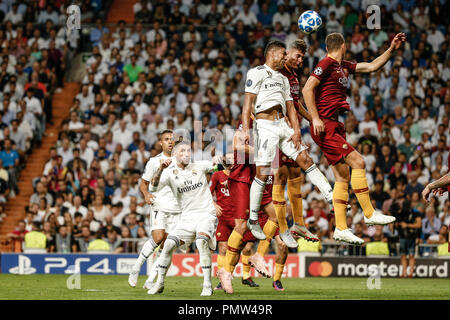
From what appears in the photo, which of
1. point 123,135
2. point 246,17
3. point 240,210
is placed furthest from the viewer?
point 246,17

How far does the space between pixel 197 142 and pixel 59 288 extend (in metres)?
7.42

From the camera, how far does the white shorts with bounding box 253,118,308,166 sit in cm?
1217

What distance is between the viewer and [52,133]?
2489 centimetres

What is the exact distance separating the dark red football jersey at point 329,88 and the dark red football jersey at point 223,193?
4.33 metres

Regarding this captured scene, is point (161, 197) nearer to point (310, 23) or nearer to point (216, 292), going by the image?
point (216, 292)

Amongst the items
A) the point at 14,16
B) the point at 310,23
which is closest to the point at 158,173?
the point at 310,23

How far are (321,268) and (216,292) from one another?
6980 millimetres

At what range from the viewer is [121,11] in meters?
28.6

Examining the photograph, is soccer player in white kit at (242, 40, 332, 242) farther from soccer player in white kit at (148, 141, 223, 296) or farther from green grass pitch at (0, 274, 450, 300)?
green grass pitch at (0, 274, 450, 300)

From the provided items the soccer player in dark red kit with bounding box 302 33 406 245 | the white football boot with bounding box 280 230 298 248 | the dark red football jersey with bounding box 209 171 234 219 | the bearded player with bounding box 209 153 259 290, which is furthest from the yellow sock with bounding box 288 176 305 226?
the dark red football jersey with bounding box 209 171 234 219

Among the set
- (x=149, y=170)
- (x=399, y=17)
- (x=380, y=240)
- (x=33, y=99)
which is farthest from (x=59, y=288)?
(x=399, y=17)

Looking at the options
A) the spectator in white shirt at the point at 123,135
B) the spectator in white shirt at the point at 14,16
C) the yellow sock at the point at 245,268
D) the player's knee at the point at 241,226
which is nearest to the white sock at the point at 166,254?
the player's knee at the point at 241,226

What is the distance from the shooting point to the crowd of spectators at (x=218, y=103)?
2069 cm

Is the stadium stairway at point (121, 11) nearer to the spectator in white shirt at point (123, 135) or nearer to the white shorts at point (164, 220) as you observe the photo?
the spectator in white shirt at point (123, 135)
